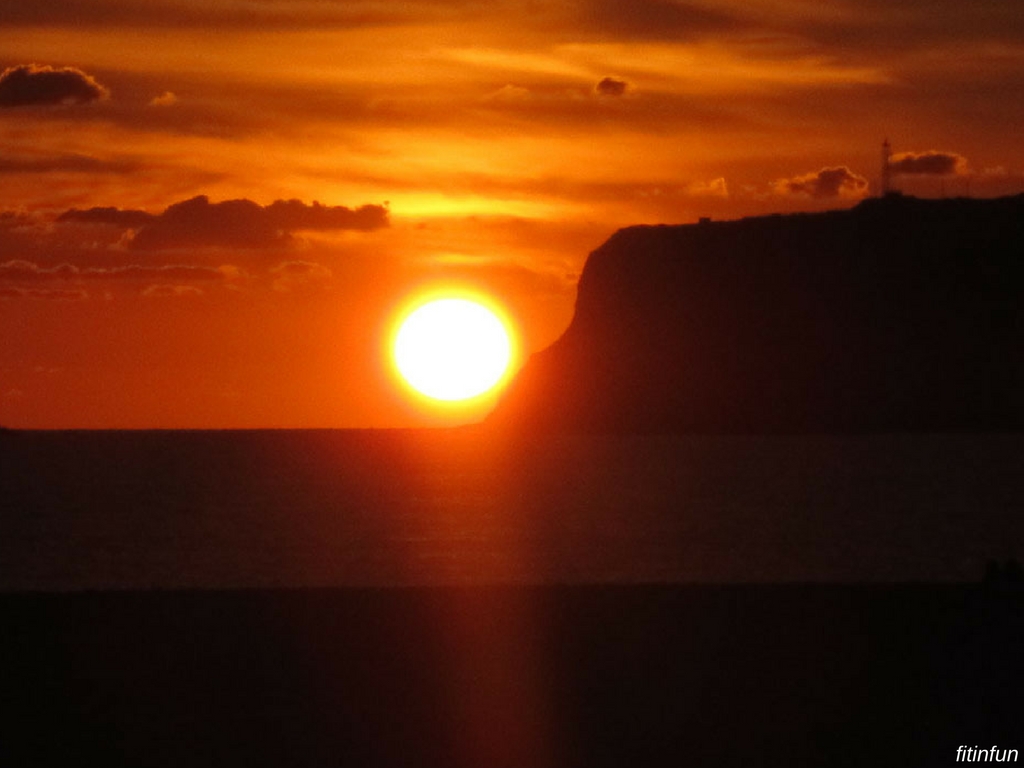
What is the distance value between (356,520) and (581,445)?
318 feet

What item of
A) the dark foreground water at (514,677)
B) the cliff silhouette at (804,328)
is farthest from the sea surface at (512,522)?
the cliff silhouette at (804,328)

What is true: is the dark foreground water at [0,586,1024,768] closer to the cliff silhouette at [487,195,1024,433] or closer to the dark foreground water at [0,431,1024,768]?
the dark foreground water at [0,431,1024,768]

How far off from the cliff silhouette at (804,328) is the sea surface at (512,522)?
3019 cm

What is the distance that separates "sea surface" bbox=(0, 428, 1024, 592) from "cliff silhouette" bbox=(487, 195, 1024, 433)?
3019cm

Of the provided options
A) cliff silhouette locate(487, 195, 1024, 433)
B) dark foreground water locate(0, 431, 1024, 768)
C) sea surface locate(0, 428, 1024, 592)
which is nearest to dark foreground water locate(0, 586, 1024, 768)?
dark foreground water locate(0, 431, 1024, 768)

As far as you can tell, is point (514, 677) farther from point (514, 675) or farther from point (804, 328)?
point (804, 328)

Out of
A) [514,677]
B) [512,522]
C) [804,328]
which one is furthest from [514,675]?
[804,328]

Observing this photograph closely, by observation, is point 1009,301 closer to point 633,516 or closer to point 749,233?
point 749,233

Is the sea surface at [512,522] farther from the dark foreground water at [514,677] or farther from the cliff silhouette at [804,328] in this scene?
the cliff silhouette at [804,328]

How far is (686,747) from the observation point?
1141cm

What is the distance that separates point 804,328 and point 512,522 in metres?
105

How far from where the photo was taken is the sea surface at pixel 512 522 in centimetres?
3766

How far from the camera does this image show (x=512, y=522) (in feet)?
191

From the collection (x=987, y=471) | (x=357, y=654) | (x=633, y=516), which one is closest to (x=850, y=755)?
(x=357, y=654)
